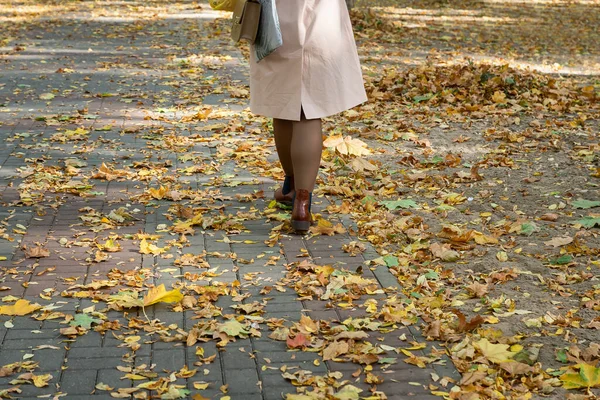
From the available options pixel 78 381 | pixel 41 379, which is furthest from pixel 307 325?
pixel 41 379

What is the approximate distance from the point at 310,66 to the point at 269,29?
0.35 metres

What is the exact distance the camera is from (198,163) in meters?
6.77

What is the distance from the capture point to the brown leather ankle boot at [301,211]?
512cm

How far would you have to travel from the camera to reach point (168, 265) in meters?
4.68

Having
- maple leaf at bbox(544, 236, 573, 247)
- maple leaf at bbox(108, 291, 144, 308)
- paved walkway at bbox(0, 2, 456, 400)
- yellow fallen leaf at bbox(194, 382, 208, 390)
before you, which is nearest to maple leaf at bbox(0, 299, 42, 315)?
paved walkway at bbox(0, 2, 456, 400)

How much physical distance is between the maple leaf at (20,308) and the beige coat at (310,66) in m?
1.81

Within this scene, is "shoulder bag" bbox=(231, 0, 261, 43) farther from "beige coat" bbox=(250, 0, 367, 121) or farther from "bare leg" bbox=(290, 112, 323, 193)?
"bare leg" bbox=(290, 112, 323, 193)

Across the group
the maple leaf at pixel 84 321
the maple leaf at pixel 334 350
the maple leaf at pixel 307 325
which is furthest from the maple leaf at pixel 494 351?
the maple leaf at pixel 84 321

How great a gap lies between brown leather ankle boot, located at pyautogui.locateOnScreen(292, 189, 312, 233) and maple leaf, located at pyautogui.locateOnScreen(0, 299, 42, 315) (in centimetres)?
164

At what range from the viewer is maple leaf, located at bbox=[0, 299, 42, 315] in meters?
4.04

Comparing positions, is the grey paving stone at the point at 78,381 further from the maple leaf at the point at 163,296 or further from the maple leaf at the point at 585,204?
the maple leaf at the point at 585,204

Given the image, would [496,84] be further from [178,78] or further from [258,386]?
[258,386]

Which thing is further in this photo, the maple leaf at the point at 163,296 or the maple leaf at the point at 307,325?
the maple leaf at the point at 163,296

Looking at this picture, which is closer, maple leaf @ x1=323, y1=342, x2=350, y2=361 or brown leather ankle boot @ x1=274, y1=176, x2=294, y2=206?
maple leaf @ x1=323, y1=342, x2=350, y2=361
